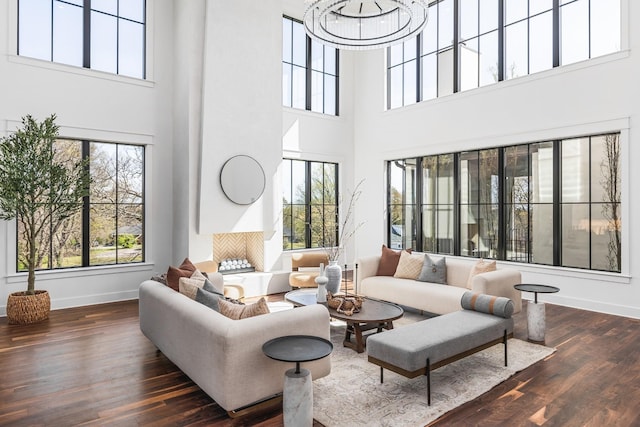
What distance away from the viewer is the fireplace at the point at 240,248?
7164 millimetres

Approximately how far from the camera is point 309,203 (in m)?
8.62

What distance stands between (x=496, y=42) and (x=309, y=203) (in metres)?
4.49

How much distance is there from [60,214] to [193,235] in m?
1.78

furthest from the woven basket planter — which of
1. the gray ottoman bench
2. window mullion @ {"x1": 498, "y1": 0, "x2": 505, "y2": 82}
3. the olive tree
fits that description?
window mullion @ {"x1": 498, "y1": 0, "x2": 505, "y2": 82}

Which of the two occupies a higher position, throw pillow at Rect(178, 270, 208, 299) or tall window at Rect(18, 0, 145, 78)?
tall window at Rect(18, 0, 145, 78)

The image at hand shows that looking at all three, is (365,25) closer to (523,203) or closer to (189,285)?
(189,285)

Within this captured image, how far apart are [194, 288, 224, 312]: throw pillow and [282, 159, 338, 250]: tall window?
484cm

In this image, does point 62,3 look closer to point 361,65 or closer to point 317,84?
point 317,84

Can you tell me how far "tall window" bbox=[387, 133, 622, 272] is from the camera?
573 centimetres

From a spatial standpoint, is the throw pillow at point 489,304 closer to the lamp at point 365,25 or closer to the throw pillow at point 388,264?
the throw pillow at point 388,264

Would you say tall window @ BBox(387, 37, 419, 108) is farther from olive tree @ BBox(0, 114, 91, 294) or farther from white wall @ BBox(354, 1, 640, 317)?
olive tree @ BBox(0, 114, 91, 294)

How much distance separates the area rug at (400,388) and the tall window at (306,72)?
5.78 metres

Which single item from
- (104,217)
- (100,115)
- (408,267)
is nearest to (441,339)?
(408,267)

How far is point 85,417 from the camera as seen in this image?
2.87 metres
